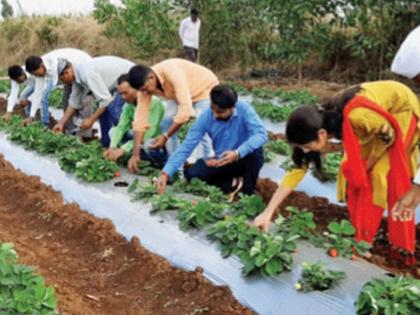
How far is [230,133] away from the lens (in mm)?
4809

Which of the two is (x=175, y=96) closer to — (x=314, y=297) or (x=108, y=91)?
(x=108, y=91)

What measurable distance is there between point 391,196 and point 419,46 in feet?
3.50

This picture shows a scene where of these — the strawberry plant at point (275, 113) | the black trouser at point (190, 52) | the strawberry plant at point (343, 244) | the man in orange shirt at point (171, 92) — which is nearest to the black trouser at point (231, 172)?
the man in orange shirt at point (171, 92)

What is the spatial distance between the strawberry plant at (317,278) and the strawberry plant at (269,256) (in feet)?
0.41

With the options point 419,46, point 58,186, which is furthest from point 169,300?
point 58,186

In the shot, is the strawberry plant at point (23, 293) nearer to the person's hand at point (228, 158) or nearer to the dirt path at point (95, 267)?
the dirt path at point (95, 267)

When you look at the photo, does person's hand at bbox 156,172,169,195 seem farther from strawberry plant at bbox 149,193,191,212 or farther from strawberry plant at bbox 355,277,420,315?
strawberry plant at bbox 355,277,420,315

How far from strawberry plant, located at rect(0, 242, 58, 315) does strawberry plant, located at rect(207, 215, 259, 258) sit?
1.05m

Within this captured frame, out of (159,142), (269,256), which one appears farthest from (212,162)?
(269,256)

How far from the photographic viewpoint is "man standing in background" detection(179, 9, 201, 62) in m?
14.1

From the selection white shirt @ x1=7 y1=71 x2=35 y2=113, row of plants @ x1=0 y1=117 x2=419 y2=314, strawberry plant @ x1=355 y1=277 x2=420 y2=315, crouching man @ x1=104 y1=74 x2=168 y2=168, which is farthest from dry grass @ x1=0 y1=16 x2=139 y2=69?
strawberry plant @ x1=355 y1=277 x2=420 y2=315

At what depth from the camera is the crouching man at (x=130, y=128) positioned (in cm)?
546

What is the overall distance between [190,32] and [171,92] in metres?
9.39

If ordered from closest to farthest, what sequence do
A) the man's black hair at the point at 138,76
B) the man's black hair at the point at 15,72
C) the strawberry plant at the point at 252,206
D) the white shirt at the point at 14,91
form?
the strawberry plant at the point at 252,206, the man's black hair at the point at 138,76, the man's black hair at the point at 15,72, the white shirt at the point at 14,91
